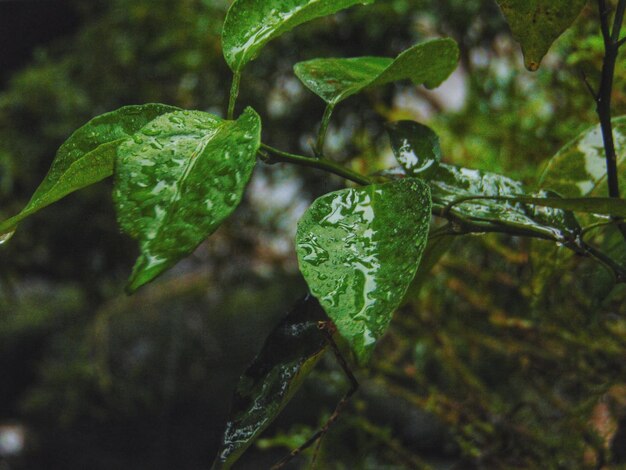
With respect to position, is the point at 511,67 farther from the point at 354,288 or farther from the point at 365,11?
the point at 354,288

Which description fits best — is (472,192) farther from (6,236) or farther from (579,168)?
(6,236)

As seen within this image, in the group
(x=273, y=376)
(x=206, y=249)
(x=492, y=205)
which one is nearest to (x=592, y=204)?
(x=492, y=205)

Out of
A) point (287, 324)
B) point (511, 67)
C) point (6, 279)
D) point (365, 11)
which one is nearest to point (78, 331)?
point (6, 279)

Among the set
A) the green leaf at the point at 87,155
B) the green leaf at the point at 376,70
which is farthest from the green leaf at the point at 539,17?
the green leaf at the point at 87,155

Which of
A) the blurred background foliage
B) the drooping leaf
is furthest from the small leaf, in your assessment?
the blurred background foliage

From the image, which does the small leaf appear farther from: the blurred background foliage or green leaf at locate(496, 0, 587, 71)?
the blurred background foliage

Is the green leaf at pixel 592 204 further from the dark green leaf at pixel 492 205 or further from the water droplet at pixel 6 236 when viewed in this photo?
the water droplet at pixel 6 236
